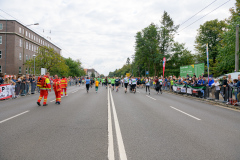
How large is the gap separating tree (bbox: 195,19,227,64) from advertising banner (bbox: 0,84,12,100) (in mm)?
40188

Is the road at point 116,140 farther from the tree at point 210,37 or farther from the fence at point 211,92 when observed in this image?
the tree at point 210,37


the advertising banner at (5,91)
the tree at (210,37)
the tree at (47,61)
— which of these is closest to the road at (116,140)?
the advertising banner at (5,91)

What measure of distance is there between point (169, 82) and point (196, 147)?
63.9 ft

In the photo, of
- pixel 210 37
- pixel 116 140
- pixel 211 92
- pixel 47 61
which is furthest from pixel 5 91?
pixel 210 37

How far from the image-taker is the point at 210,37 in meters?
42.8

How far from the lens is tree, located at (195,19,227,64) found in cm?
4138

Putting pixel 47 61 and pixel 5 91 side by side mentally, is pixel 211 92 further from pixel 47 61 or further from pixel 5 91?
pixel 47 61

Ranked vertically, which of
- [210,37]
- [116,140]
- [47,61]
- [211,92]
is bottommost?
[116,140]

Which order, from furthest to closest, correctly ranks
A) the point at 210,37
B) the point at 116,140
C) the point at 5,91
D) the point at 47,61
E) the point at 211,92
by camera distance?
the point at 210,37 < the point at 47,61 < the point at 5,91 < the point at 211,92 < the point at 116,140

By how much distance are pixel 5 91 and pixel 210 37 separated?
43.3 metres

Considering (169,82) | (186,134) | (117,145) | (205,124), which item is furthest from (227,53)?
(117,145)

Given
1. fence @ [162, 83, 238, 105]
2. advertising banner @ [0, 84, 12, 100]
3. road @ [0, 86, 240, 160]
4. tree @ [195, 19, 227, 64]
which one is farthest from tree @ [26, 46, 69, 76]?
road @ [0, 86, 240, 160]

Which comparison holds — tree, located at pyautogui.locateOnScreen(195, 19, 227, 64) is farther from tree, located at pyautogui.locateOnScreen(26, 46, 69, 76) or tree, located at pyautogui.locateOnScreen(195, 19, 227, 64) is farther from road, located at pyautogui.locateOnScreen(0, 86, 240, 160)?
road, located at pyautogui.locateOnScreen(0, 86, 240, 160)

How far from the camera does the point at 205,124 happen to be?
6.02 m
